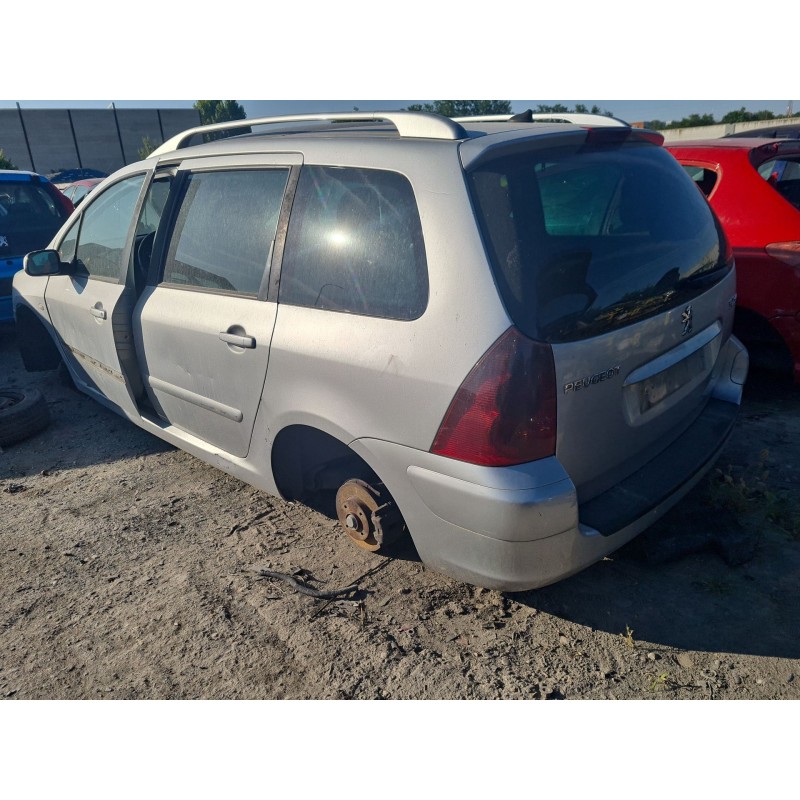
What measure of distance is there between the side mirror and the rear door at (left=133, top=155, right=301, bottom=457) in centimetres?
107

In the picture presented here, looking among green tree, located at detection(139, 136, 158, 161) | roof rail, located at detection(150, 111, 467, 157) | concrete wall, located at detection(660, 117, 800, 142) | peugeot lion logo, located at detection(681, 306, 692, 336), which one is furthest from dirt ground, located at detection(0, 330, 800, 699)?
green tree, located at detection(139, 136, 158, 161)

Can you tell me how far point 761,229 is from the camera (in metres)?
4.04

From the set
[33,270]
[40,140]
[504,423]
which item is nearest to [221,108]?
[40,140]

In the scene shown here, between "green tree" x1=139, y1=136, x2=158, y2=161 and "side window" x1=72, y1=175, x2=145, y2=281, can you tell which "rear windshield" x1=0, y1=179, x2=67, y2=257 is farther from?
"green tree" x1=139, y1=136, x2=158, y2=161

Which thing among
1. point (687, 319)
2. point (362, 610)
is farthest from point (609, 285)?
point (362, 610)

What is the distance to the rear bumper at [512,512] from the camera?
2.00m

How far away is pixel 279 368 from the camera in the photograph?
8.59 ft

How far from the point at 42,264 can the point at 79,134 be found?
51246 mm

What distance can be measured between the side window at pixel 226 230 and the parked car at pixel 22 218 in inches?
157

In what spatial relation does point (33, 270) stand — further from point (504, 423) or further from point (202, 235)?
point (504, 423)

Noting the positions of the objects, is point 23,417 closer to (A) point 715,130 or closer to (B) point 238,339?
(B) point 238,339

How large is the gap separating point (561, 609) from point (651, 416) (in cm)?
85

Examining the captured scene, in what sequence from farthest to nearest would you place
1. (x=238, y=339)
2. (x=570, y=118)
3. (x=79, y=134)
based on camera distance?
1. (x=79, y=134)
2. (x=570, y=118)
3. (x=238, y=339)

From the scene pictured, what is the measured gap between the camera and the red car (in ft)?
12.9
